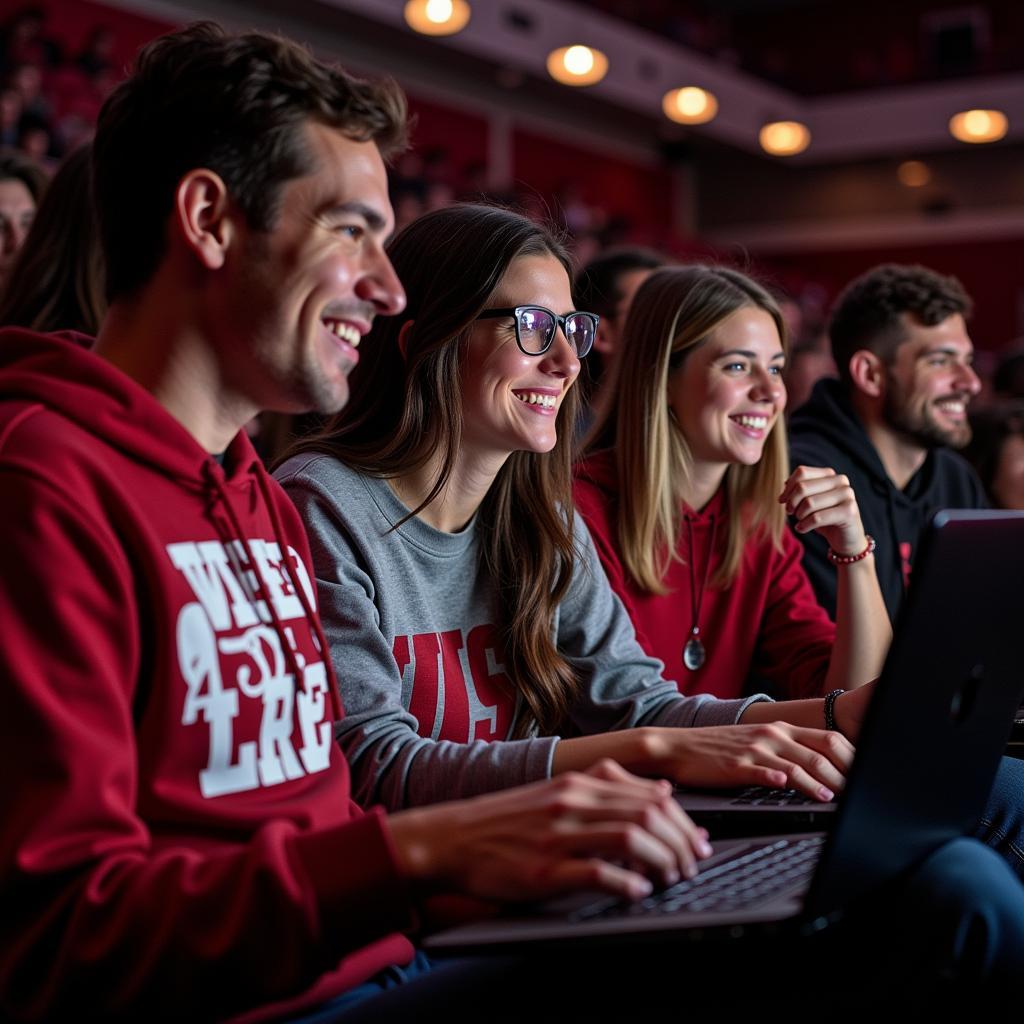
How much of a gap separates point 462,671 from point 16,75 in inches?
254

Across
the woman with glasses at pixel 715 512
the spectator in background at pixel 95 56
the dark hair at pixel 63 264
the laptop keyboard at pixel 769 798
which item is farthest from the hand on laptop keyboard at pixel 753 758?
the spectator in background at pixel 95 56

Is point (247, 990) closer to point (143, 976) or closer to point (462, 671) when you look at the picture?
point (143, 976)

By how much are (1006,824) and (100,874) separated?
1326 millimetres

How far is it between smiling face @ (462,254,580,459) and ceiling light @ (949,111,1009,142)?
11293mm

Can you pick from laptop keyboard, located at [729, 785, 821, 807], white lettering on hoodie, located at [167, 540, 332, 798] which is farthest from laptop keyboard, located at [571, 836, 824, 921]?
white lettering on hoodie, located at [167, 540, 332, 798]

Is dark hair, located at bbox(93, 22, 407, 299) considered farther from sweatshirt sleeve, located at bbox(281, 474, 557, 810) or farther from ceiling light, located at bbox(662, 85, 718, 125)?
ceiling light, located at bbox(662, 85, 718, 125)

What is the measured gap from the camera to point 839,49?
14602 mm

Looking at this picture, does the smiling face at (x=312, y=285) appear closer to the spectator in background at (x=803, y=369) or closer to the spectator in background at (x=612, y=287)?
the spectator in background at (x=612, y=287)

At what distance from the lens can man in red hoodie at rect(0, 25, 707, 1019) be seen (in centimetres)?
90

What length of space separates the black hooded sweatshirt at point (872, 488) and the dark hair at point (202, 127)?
1858 millimetres

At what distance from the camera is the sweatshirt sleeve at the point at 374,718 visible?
1448 mm

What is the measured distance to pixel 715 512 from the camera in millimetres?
2467

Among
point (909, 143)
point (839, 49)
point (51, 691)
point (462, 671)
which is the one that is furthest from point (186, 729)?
point (839, 49)

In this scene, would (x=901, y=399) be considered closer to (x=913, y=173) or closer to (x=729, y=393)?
(x=729, y=393)
